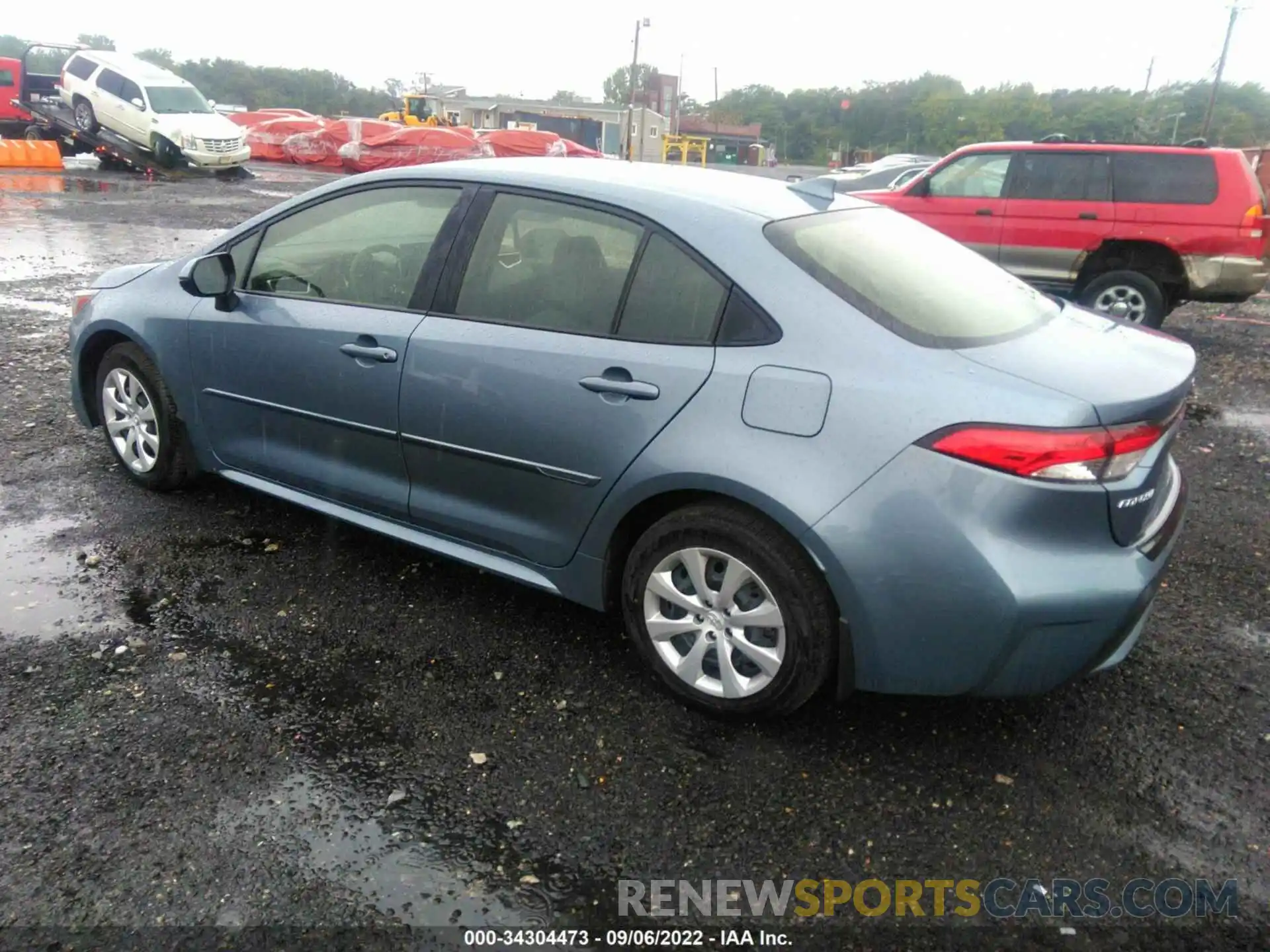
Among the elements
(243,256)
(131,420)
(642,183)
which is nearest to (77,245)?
(131,420)

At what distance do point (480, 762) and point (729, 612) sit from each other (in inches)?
34.0

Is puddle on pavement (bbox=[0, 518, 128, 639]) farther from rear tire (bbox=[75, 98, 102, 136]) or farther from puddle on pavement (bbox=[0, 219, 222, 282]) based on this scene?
rear tire (bbox=[75, 98, 102, 136])

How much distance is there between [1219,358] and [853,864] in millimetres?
8500

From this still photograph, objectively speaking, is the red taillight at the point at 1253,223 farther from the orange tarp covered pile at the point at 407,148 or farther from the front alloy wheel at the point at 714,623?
the orange tarp covered pile at the point at 407,148

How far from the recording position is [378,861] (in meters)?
2.43

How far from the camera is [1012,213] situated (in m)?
9.55

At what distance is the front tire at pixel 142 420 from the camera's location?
4367mm

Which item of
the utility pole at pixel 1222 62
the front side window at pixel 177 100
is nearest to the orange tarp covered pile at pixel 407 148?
the front side window at pixel 177 100

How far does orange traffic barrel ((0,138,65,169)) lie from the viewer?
22.5m

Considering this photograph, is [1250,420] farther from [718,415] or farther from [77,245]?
[77,245]

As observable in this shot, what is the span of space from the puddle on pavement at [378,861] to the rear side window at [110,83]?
24718 mm

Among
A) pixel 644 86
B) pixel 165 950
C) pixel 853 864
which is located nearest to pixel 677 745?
pixel 853 864

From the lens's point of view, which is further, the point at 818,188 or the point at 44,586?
the point at 44,586

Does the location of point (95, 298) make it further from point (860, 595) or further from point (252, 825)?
point (860, 595)
